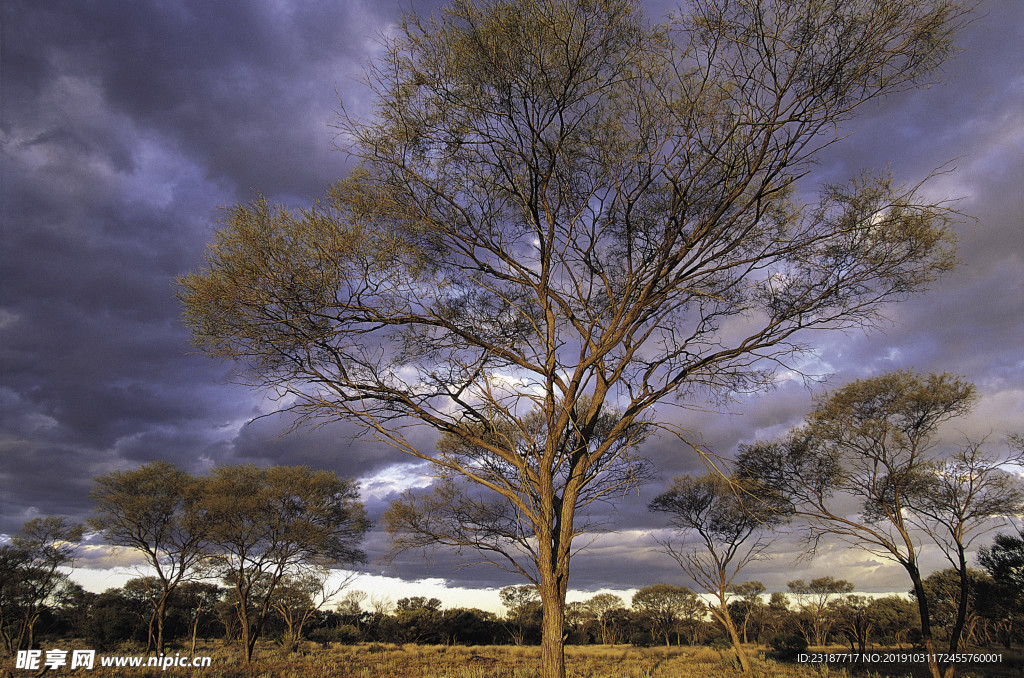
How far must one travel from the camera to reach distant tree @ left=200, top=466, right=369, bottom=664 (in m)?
17.2

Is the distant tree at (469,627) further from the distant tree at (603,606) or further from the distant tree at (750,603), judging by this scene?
the distant tree at (750,603)

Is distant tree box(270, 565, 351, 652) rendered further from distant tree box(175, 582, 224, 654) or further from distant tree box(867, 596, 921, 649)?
distant tree box(867, 596, 921, 649)

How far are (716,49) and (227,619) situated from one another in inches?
1549

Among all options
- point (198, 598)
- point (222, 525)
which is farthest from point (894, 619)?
point (198, 598)

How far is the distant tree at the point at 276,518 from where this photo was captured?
17.2 metres

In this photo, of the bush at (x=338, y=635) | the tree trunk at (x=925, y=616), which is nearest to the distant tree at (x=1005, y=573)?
the tree trunk at (x=925, y=616)

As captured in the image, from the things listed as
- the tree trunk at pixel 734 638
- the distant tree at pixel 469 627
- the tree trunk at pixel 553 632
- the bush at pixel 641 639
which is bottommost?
the bush at pixel 641 639

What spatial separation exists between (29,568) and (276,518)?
14625mm

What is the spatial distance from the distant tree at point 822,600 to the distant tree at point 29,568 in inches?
1554

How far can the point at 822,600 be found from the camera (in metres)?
31.5

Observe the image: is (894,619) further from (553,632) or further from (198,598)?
(198,598)

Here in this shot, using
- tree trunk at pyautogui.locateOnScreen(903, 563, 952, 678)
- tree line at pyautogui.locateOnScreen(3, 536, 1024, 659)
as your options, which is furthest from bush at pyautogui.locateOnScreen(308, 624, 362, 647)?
tree trunk at pyautogui.locateOnScreen(903, 563, 952, 678)

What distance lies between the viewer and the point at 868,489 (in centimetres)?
1232

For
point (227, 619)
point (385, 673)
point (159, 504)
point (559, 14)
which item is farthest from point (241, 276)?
point (227, 619)
